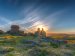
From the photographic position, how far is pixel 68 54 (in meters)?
28.7

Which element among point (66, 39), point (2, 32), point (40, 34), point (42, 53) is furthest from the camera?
point (2, 32)

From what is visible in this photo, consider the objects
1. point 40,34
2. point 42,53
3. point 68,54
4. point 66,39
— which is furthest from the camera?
point 40,34

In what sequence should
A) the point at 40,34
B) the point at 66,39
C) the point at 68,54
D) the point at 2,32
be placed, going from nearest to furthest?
the point at 68,54
the point at 66,39
the point at 40,34
the point at 2,32

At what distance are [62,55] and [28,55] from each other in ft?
17.5

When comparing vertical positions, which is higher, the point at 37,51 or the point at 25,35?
the point at 25,35

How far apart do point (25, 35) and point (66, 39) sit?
2092 centimetres

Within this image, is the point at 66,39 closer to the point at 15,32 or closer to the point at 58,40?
the point at 58,40

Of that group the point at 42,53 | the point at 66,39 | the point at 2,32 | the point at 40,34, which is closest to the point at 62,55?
the point at 42,53

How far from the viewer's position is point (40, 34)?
→ 6231cm

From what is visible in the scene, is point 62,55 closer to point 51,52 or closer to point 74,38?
point 51,52

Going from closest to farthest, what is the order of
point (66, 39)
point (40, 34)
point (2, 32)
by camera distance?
point (66, 39), point (40, 34), point (2, 32)

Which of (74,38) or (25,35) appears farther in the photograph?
(25,35)

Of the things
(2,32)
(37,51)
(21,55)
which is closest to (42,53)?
(37,51)

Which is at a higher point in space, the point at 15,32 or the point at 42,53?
the point at 15,32
